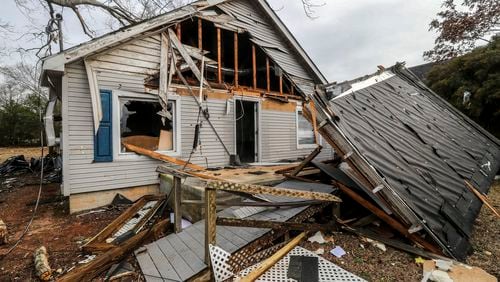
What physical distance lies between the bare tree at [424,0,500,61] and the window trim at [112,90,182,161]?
13179 millimetres

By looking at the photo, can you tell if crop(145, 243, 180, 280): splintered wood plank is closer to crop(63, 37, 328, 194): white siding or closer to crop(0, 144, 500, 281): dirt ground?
crop(0, 144, 500, 281): dirt ground

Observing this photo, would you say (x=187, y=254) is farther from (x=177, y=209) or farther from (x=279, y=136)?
(x=279, y=136)

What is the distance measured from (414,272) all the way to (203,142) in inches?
204

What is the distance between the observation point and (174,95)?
19.7 feet

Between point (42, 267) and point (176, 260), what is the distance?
5.36 ft

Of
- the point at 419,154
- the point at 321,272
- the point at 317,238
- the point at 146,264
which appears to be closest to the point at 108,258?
the point at 146,264

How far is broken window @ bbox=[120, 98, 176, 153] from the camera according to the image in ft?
18.1

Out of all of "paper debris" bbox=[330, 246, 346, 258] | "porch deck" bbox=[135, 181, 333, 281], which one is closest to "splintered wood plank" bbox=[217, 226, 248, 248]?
"porch deck" bbox=[135, 181, 333, 281]

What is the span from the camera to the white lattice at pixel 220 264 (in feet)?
7.72

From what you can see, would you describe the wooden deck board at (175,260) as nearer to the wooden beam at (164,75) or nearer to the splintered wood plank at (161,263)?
the splintered wood plank at (161,263)

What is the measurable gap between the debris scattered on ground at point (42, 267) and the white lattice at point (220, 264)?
2.03 m

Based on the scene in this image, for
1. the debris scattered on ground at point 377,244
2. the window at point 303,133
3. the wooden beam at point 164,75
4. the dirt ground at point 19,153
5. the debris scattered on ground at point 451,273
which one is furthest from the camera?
the dirt ground at point 19,153

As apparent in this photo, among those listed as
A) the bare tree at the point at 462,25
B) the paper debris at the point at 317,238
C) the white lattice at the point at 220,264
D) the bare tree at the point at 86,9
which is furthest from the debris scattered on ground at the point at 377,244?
the bare tree at the point at 462,25

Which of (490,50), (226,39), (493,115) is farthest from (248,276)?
(490,50)
